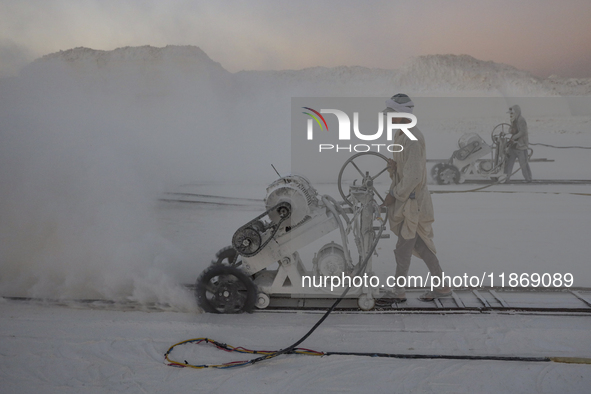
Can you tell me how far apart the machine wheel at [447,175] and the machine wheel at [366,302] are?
7.27 meters

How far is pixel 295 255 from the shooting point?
4188 mm

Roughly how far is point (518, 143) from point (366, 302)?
806 cm

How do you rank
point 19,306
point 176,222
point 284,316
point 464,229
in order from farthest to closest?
point 176,222 → point 464,229 → point 19,306 → point 284,316

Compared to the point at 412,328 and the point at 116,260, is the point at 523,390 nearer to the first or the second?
the point at 412,328

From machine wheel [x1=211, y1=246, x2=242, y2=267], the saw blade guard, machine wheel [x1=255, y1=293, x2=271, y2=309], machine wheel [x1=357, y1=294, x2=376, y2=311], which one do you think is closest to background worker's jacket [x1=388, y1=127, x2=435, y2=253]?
machine wheel [x1=357, y1=294, x2=376, y2=311]

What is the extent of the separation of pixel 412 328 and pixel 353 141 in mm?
14231

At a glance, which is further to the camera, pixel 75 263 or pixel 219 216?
pixel 219 216

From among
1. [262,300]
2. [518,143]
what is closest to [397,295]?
[262,300]

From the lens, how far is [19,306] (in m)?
4.49

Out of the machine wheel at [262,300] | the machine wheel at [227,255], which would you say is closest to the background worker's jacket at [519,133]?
the machine wheel at [227,255]

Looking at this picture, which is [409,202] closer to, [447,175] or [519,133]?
[447,175]

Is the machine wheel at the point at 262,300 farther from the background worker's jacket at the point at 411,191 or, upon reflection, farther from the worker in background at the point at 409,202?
the background worker's jacket at the point at 411,191

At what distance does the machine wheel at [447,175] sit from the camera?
1059cm

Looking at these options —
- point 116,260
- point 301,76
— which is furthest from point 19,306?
point 301,76
